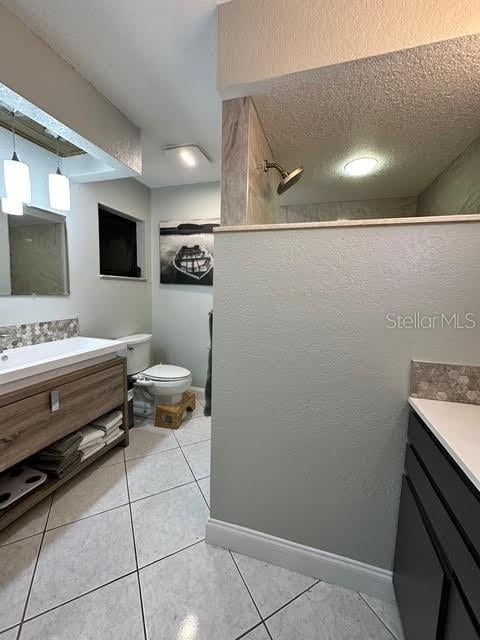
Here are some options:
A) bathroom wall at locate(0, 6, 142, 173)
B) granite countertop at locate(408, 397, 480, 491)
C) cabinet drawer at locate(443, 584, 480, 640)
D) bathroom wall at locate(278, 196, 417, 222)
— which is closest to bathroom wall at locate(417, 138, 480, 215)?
bathroom wall at locate(278, 196, 417, 222)

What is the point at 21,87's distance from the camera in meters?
1.12

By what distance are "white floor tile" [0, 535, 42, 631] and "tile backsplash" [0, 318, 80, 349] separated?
1.06 meters

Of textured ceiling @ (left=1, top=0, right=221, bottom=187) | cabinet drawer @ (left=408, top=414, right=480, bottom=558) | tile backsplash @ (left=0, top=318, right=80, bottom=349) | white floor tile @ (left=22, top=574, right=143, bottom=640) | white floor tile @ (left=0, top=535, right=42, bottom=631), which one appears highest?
textured ceiling @ (left=1, top=0, right=221, bottom=187)

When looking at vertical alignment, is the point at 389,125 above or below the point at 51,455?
above

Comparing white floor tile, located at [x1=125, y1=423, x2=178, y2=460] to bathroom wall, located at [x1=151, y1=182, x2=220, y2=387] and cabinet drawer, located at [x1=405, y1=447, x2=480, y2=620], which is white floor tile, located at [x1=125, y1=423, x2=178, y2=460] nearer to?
bathroom wall, located at [x1=151, y1=182, x2=220, y2=387]

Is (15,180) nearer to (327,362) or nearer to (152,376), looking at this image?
(152,376)

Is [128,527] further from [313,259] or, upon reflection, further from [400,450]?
[313,259]

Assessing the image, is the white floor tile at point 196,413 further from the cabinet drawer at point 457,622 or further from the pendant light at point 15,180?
the cabinet drawer at point 457,622

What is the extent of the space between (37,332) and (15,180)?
0.94 m

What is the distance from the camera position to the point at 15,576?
111 centimetres

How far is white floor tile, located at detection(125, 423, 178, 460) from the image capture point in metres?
2.00

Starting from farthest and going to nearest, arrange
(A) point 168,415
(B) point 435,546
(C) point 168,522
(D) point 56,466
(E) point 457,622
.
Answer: (A) point 168,415 → (D) point 56,466 → (C) point 168,522 → (B) point 435,546 → (E) point 457,622

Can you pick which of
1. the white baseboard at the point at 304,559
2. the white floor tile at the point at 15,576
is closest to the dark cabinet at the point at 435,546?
the white baseboard at the point at 304,559

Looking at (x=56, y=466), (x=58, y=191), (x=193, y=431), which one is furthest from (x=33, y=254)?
(x=193, y=431)
